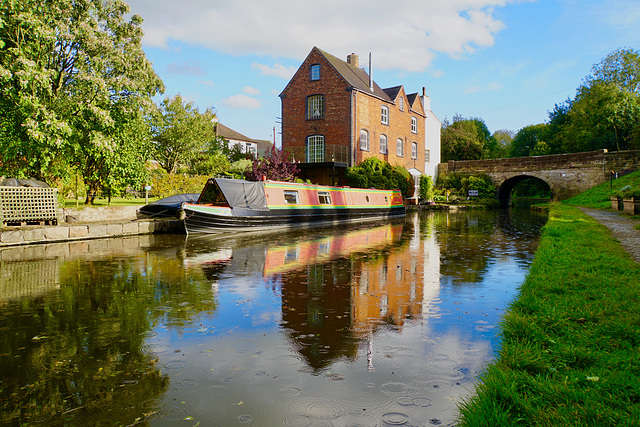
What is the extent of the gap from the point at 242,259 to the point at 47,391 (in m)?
6.15

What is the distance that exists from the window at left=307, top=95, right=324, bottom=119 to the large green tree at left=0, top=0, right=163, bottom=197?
13847 mm

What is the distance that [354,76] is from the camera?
2988cm

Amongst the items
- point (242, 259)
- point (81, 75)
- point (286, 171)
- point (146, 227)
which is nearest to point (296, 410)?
point (242, 259)

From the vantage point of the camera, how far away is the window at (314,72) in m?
28.8

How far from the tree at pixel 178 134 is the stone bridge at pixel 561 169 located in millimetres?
23010

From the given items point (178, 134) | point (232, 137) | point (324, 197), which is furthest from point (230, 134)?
point (324, 197)

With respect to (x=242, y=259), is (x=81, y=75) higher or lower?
higher

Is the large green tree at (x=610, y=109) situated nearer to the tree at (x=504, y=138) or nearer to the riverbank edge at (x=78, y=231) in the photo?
the tree at (x=504, y=138)

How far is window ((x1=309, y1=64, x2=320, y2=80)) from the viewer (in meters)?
28.8

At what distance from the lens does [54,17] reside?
13398 millimetres

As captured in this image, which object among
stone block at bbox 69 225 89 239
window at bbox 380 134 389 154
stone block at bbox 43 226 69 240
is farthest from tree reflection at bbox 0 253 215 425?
window at bbox 380 134 389 154

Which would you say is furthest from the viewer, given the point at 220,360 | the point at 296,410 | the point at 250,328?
the point at 250,328

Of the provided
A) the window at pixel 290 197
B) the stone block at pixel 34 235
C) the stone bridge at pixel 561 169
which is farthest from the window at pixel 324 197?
the stone bridge at pixel 561 169

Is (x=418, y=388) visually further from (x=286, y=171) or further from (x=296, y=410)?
(x=286, y=171)
